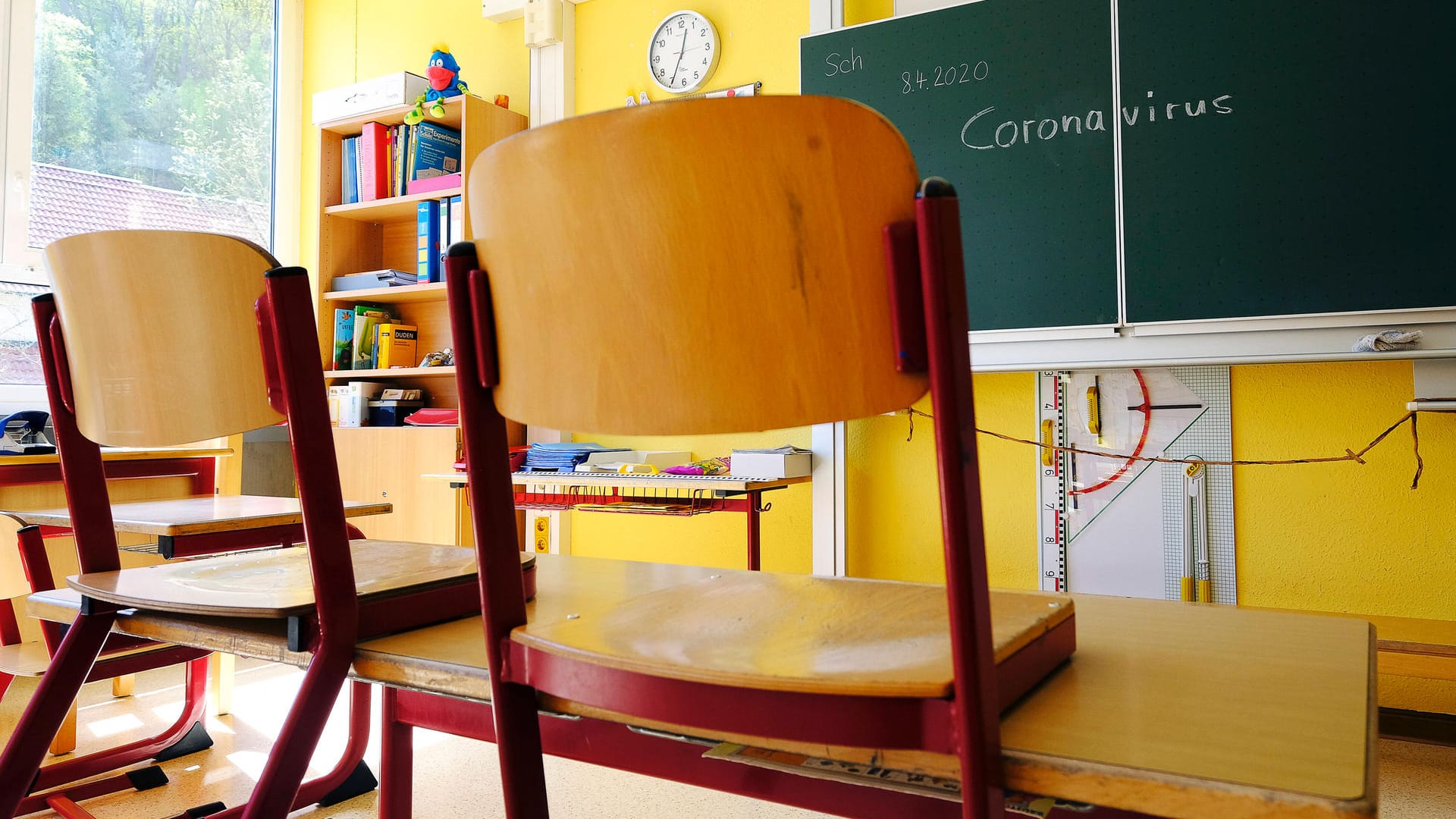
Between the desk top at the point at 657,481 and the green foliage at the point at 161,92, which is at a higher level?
the green foliage at the point at 161,92

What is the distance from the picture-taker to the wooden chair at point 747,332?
0.49 m

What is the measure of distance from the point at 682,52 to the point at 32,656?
2.76 meters

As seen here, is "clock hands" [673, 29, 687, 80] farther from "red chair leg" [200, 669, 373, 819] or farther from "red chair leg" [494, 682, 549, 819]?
"red chair leg" [494, 682, 549, 819]

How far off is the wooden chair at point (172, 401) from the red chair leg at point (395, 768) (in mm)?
221

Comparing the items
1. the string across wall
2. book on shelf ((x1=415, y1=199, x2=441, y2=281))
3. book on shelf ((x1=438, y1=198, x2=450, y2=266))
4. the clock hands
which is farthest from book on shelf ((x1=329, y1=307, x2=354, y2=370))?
the string across wall

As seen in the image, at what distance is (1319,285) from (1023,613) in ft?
6.98

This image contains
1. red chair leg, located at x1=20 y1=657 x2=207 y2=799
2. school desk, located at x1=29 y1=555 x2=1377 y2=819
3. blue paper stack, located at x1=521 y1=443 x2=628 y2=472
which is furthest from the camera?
blue paper stack, located at x1=521 y1=443 x2=628 y2=472

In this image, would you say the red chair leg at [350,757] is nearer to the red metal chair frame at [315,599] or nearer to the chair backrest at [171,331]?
the red metal chair frame at [315,599]

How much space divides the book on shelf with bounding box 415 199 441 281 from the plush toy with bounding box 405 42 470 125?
0.35m

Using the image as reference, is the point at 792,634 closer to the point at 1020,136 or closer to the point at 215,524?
the point at 215,524

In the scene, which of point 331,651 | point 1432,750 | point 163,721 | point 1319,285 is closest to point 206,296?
point 331,651

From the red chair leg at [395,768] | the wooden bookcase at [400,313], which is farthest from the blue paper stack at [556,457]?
the red chair leg at [395,768]

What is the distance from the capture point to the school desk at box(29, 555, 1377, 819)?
1.47 feet

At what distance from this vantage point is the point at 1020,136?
8.79ft
